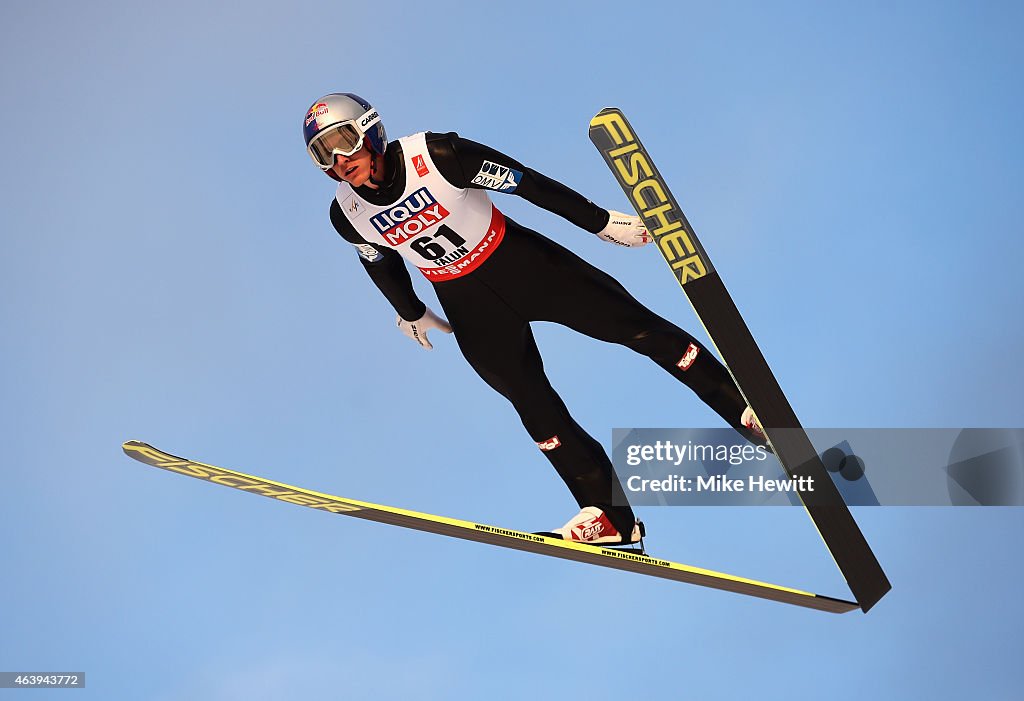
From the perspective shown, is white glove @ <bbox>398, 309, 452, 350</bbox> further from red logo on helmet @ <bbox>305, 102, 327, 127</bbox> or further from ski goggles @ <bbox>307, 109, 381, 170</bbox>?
red logo on helmet @ <bbox>305, 102, 327, 127</bbox>

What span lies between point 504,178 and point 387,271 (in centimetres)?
78

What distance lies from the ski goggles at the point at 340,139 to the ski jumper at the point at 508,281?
0.60 feet

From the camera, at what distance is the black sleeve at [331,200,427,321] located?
5469 mm

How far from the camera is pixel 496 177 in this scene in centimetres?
521

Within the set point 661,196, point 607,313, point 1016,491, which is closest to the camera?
point 661,196

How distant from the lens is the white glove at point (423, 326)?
576 cm

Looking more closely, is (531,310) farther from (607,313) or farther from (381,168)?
(381,168)

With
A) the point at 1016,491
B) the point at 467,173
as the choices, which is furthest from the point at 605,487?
the point at 1016,491

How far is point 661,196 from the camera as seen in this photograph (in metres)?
5.07

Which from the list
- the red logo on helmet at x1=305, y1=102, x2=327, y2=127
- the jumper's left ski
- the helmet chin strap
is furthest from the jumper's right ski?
the red logo on helmet at x1=305, y1=102, x2=327, y2=127

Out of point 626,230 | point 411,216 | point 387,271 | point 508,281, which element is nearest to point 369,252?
point 387,271

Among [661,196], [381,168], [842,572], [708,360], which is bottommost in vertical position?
[842,572]

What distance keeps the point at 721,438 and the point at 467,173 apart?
1658 millimetres

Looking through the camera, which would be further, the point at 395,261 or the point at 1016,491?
the point at 1016,491
